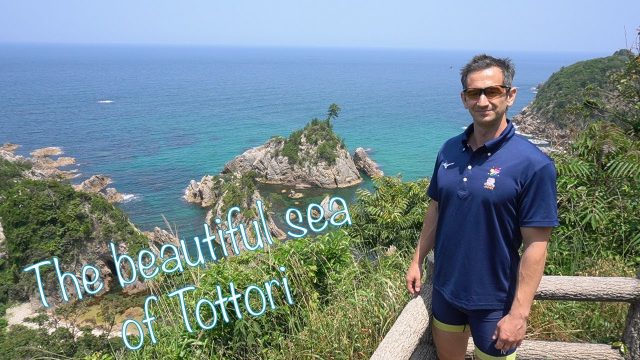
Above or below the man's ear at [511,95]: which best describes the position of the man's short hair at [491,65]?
above

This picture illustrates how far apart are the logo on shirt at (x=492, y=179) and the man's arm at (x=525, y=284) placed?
0.71 ft

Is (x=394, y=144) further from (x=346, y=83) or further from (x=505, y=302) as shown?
(x=346, y=83)

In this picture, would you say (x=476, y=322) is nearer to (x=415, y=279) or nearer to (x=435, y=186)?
(x=415, y=279)

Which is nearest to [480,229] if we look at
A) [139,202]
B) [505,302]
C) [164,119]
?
[505,302]

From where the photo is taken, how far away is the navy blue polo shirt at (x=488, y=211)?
5.56ft

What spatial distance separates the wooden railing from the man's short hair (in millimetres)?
1038

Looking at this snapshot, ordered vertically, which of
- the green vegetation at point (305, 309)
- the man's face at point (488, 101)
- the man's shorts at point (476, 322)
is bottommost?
the green vegetation at point (305, 309)

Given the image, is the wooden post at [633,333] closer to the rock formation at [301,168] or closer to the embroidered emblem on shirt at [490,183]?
the embroidered emblem on shirt at [490,183]

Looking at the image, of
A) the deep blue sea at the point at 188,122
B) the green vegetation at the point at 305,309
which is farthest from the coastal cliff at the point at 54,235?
the green vegetation at the point at 305,309

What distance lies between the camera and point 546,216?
168cm

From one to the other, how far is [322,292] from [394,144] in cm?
5803

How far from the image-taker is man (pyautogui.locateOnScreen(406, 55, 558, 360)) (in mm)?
1718

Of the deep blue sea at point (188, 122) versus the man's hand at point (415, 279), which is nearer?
the man's hand at point (415, 279)

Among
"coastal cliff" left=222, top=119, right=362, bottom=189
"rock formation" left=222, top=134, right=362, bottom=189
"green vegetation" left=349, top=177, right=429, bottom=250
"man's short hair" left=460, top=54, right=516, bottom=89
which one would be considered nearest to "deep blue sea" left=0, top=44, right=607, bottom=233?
"rock formation" left=222, top=134, right=362, bottom=189
